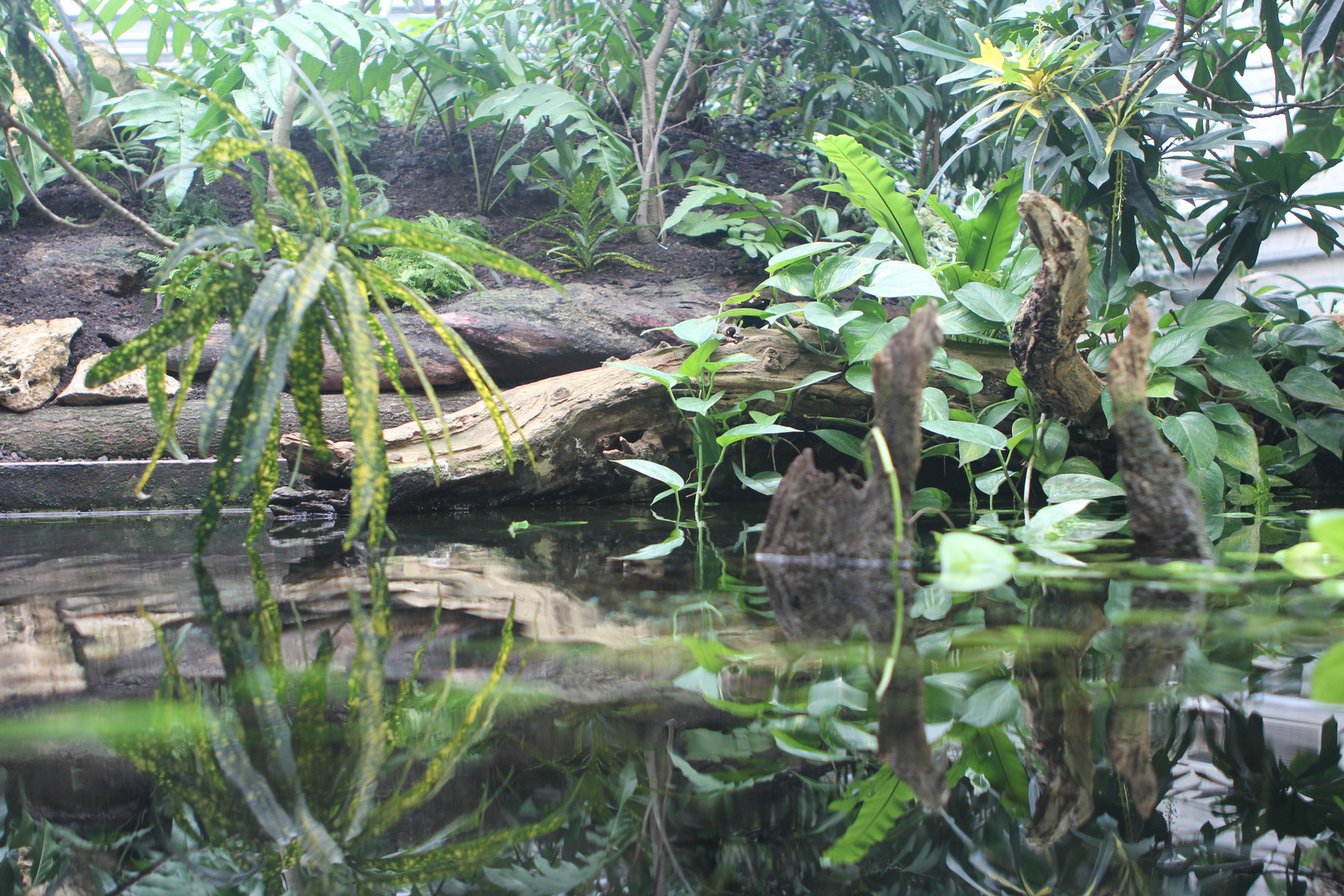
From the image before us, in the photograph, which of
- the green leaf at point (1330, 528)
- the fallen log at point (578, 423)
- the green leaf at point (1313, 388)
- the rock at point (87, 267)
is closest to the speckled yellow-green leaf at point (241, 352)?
the green leaf at point (1330, 528)

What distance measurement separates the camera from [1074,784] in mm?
455

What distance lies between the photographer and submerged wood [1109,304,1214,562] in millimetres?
1074

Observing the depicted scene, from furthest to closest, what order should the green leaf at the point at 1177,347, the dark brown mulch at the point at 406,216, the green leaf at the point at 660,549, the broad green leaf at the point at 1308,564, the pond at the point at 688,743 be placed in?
1. the dark brown mulch at the point at 406,216
2. the green leaf at the point at 1177,347
3. the green leaf at the point at 660,549
4. the broad green leaf at the point at 1308,564
5. the pond at the point at 688,743

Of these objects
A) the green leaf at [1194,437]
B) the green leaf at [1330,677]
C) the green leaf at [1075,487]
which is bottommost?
the green leaf at [1075,487]

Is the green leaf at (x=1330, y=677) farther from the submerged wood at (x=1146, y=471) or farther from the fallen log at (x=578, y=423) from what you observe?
the fallen log at (x=578, y=423)

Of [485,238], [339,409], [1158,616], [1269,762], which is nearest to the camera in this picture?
[1269,762]

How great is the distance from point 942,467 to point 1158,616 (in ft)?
6.40

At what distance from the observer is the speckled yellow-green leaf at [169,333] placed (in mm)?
1055

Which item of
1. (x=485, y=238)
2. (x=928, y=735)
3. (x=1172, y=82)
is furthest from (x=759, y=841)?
(x=1172, y=82)

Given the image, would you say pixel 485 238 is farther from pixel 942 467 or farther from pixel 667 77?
pixel 942 467

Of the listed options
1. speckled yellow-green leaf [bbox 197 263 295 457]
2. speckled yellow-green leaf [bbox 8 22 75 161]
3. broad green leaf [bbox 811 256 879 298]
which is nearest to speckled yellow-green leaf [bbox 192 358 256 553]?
speckled yellow-green leaf [bbox 197 263 295 457]

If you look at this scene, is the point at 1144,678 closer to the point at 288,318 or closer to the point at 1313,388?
the point at 288,318

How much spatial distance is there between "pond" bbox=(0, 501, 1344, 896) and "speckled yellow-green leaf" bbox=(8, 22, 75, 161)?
901mm

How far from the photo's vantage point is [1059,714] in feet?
1.81
